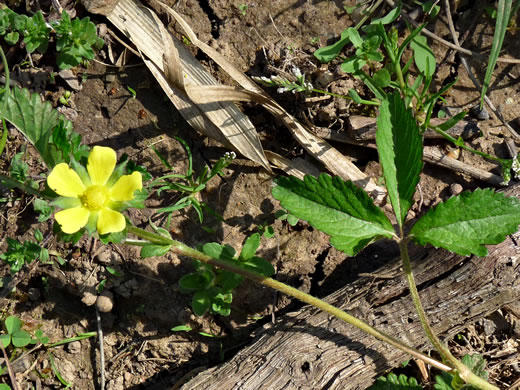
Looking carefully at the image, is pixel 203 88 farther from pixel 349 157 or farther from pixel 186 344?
pixel 186 344

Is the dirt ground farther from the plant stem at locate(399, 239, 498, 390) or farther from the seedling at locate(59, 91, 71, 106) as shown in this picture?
the plant stem at locate(399, 239, 498, 390)

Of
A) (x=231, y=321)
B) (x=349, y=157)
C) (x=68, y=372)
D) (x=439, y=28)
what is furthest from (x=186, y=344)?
(x=439, y=28)

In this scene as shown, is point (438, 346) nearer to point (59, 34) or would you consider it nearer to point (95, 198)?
point (95, 198)

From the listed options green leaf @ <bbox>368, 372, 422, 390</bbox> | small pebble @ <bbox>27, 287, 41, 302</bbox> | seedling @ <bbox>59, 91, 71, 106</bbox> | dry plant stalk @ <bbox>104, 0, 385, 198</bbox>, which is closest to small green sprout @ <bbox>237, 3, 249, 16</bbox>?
dry plant stalk @ <bbox>104, 0, 385, 198</bbox>

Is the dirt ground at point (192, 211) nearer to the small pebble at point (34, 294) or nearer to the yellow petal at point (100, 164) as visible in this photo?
the small pebble at point (34, 294)

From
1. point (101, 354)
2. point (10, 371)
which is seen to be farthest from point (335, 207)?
point (10, 371)

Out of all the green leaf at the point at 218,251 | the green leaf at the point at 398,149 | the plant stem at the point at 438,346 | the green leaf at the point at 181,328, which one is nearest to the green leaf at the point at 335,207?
the green leaf at the point at 398,149
